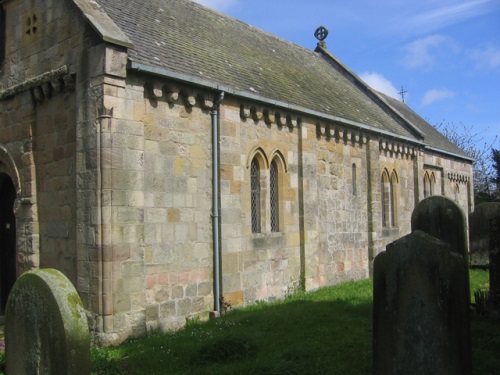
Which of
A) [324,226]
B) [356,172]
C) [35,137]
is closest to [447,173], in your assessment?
[356,172]

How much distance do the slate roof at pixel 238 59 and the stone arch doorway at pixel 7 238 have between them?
4.57 metres

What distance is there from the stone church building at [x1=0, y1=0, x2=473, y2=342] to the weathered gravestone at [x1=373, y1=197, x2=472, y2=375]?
520cm

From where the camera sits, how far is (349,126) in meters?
15.8

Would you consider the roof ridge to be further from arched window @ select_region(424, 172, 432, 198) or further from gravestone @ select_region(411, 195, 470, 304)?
gravestone @ select_region(411, 195, 470, 304)

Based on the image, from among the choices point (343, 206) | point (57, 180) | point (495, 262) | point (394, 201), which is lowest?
point (495, 262)

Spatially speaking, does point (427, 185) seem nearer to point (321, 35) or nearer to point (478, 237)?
point (478, 237)

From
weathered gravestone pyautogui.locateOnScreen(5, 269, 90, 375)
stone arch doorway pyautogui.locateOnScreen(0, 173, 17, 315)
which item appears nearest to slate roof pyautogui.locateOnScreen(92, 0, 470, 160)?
stone arch doorway pyautogui.locateOnScreen(0, 173, 17, 315)

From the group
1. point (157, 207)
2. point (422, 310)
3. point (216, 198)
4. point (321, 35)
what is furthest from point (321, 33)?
point (422, 310)

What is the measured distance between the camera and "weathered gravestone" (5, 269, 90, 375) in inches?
183

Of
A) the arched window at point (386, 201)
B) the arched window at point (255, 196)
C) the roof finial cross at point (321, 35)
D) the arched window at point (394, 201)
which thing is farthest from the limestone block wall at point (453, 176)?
the arched window at point (255, 196)

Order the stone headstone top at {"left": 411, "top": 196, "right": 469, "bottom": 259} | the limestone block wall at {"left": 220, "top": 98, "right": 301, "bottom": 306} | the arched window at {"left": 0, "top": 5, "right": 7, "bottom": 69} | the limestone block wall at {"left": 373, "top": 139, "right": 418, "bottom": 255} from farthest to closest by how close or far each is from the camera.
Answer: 1. the limestone block wall at {"left": 373, "top": 139, "right": 418, "bottom": 255}
2. the arched window at {"left": 0, "top": 5, "right": 7, "bottom": 69}
3. the limestone block wall at {"left": 220, "top": 98, "right": 301, "bottom": 306}
4. the stone headstone top at {"left": 411, "top": 196, "right": 469, "bottom": 259}

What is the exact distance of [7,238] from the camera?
11.7 metres

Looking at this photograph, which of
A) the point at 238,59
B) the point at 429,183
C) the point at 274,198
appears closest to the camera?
the point at 274,198

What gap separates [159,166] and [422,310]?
6303 millimetres
